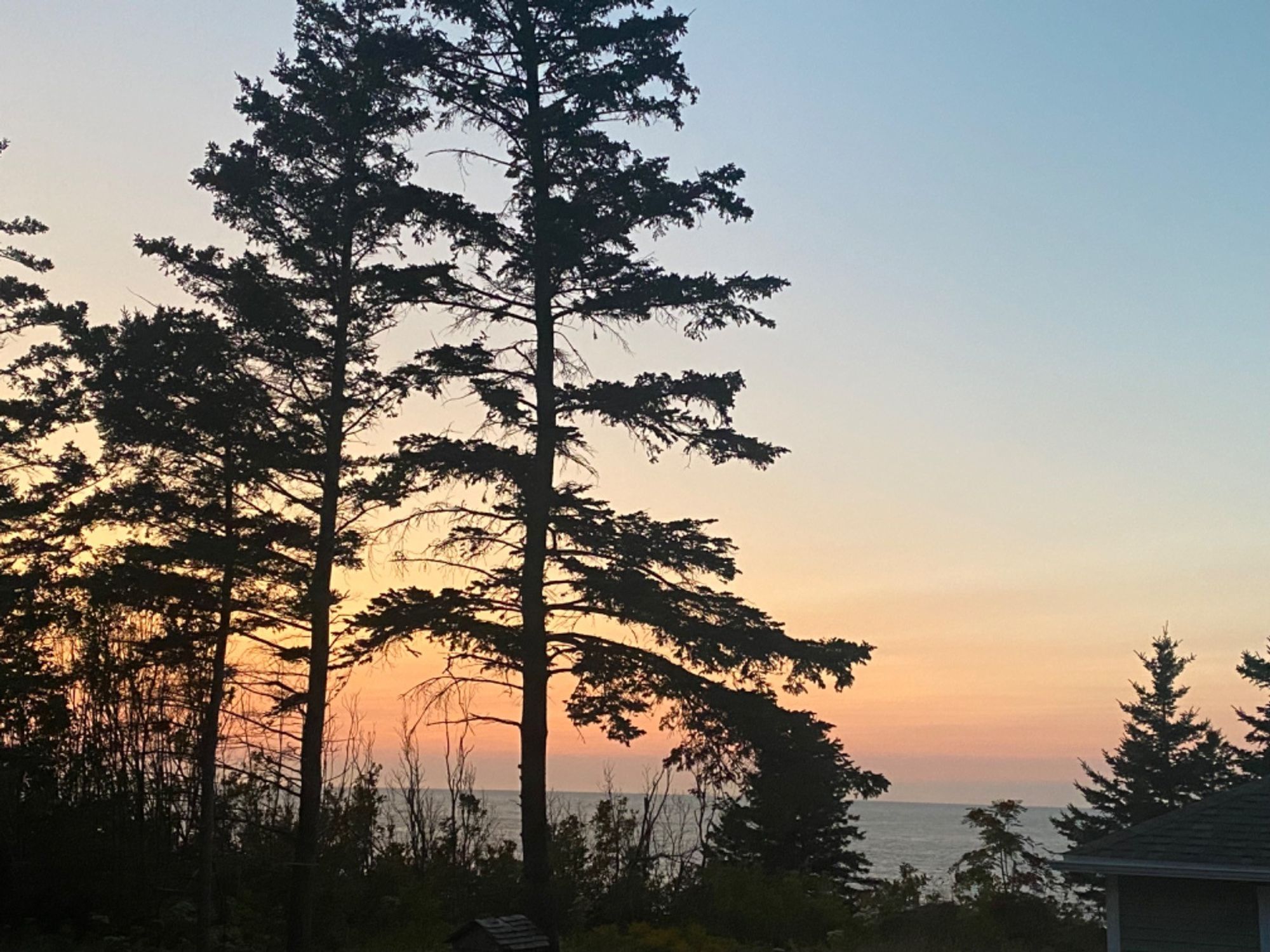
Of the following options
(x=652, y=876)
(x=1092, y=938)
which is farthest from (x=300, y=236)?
(x=1092, y=938)

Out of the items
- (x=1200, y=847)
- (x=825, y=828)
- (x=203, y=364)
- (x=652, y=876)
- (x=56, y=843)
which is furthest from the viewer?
(x=825, y=828)

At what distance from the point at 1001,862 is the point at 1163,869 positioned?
427 inches

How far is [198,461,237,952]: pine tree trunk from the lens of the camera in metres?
16.5

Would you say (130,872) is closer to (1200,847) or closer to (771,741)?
(771,741)

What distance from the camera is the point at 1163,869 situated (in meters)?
14.1

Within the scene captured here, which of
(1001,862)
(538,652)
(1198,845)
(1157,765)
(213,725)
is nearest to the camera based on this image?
(1198,845)

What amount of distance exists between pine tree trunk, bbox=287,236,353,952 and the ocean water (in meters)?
4.04

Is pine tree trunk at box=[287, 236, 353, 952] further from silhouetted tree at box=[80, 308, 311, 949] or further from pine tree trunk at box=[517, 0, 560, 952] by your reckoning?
pine tree trunk at box=[517, 0, 560, 952]

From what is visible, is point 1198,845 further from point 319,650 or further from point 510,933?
point 319,650

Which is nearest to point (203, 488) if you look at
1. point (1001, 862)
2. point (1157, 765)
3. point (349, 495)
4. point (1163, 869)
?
point (349, 495)

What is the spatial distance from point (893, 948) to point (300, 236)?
14.4 metres

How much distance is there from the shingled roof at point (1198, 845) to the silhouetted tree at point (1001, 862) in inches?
284

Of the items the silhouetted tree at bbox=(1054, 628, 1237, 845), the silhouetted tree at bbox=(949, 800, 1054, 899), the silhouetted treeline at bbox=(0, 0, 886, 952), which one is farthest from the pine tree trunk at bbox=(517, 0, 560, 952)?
the silhouetted tree at bbox=(1054, 628, 1237, 845)

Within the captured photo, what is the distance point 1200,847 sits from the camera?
47.0ft
